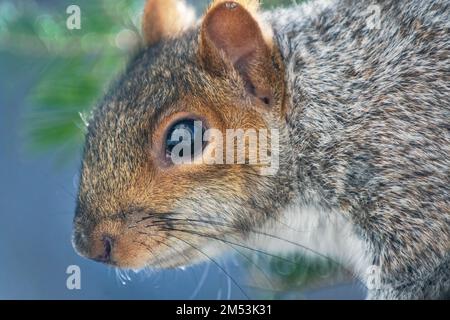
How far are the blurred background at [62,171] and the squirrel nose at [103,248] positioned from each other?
11 centimetres

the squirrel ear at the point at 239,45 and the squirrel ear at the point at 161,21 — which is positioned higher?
the squirrel ear at the point at 161,21

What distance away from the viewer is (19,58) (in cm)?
137

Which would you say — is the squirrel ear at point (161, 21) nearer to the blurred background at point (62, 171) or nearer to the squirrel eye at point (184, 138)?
the blurred background at point (62, 171)

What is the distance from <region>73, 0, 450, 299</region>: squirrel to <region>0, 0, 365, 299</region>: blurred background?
0.08 m

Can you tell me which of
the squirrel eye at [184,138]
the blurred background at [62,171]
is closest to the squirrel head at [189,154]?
the squirrel eye at [184,138]

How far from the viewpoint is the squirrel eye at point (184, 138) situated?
1189 millimetres

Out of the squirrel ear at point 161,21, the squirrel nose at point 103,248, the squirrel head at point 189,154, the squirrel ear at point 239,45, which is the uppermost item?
the squirrel ear at point 161,21

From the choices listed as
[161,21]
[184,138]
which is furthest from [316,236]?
[161,21]

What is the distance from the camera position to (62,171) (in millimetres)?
1442

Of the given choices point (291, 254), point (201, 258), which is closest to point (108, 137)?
point (201, 258)

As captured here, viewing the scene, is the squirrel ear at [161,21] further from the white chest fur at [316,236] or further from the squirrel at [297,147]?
the white chest fur at [316,236]

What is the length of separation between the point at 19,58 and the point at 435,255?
28.4 inches

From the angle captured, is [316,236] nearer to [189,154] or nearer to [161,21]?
[189,154]

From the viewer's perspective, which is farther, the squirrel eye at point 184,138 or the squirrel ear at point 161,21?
the squirrel ear at point 161,21
